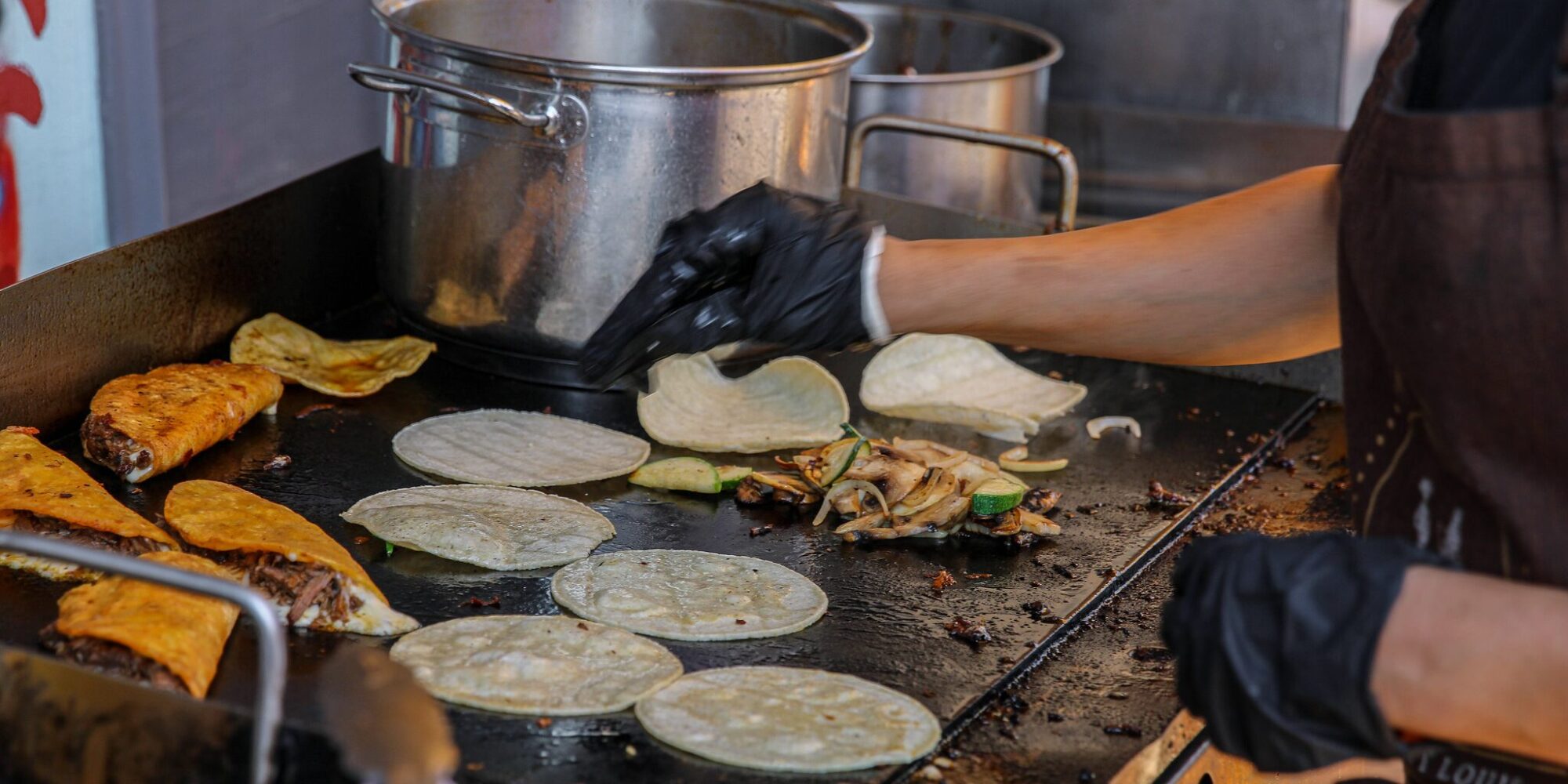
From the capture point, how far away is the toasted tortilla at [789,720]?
5.32 feet

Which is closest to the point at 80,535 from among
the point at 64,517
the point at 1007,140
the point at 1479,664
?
the point at 64,517

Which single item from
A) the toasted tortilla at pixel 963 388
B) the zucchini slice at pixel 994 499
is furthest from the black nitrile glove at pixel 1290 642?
the toasted tortilla at pixel 963 388

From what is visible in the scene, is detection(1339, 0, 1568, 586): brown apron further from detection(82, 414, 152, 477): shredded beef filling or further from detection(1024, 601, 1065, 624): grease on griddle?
detection(82, 414, 152, 477): shredded beef filling

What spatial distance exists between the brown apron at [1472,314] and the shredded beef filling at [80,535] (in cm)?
153

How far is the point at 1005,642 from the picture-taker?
193cm

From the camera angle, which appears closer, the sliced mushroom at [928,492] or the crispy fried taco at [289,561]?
the crispy fried taco at [289,561]

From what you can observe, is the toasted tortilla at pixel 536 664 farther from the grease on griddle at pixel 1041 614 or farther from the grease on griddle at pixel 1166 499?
the grease on griddle at pixel 1166 499

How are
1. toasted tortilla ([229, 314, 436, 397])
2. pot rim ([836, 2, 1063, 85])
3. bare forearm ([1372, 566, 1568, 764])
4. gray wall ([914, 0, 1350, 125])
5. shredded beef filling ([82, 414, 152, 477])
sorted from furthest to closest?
gray wall ([914, 0, 1350, 125])
pot rim ([836, 2, 1063, 85])
toasted tortilla ([229, 314, 436, 397])
shredded beef filling ([82, 414, 152, 477])
bare forearm ([1372, 566, 1568, 764])

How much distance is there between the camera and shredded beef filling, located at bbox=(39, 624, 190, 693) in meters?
1.62

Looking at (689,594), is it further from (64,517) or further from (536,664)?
(64,517)

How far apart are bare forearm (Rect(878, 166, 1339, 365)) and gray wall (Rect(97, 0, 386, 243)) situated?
1.94 m

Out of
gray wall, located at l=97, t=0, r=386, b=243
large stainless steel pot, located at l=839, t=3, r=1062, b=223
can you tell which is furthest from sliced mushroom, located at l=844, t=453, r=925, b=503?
gray wall, located at l=97, t=0, r=386, b=243

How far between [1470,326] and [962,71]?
306 centimetres

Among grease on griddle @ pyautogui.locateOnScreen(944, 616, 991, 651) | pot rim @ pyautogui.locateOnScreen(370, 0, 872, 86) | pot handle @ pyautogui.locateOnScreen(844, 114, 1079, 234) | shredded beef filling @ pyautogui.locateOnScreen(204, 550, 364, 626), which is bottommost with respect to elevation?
grease on griddle @ pyautogui.locateOnScreen(944, 616, 991, 651)
